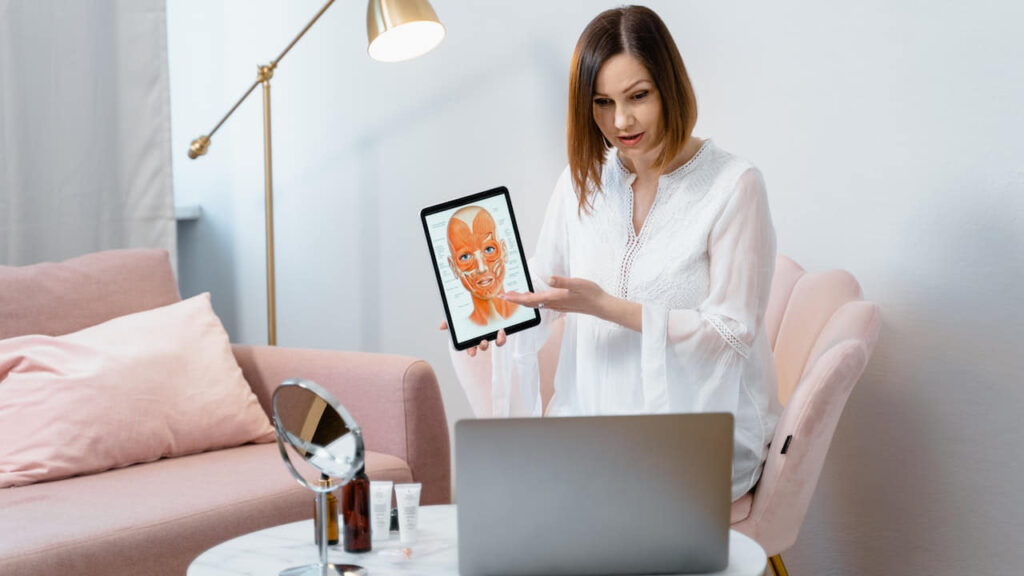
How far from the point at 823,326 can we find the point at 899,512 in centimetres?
48

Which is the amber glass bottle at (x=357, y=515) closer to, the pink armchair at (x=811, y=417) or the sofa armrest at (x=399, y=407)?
the pink armchair at (x=811, y=417)

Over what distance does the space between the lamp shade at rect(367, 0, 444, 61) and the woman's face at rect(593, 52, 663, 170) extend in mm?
554

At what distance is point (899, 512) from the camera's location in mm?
1995

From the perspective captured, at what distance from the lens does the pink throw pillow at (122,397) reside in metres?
1.79

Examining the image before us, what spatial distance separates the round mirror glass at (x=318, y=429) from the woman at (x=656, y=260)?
0.50 meters

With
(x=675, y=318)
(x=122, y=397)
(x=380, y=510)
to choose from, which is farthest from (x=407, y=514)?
(x=122, y=397)

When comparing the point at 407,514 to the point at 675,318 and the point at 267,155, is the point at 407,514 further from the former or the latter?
the point at 267,155

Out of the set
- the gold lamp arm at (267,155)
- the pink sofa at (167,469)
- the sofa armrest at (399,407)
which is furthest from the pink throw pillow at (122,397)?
the gold lamp arm at (267,155)

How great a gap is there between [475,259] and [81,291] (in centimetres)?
96

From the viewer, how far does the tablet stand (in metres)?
1.57

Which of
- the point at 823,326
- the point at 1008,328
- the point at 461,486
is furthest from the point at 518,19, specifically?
the point at 461,486

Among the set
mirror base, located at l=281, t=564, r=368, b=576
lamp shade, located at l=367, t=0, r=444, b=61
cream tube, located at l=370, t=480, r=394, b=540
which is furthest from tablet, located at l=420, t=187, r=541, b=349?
lamp shade, located at l=367, t=0, r=444, b=61

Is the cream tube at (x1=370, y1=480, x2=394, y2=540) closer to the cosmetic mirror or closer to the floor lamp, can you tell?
the cosmetic mirror

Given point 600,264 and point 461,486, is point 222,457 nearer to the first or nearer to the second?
point 600,264
